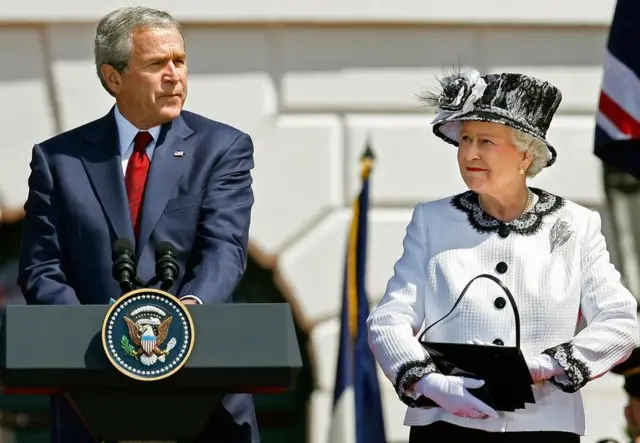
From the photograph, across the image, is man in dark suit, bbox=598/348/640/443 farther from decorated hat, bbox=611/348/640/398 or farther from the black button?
the black button

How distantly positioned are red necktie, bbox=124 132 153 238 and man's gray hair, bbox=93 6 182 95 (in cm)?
19

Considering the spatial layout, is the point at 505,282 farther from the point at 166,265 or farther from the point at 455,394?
the point at 166,265

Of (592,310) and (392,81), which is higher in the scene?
(592,310)

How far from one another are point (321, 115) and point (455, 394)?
4.00 m

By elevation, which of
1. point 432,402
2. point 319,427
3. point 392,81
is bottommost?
point 319,427

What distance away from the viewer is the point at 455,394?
4727mm

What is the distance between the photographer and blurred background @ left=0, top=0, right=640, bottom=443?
8.52 metres

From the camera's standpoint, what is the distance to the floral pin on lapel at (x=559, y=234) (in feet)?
16.3

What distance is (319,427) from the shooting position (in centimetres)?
855

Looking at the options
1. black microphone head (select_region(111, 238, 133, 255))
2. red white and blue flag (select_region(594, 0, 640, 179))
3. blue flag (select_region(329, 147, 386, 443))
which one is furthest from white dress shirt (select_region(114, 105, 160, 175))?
red white and blue flag (select_region(594, 0, 640, 179))

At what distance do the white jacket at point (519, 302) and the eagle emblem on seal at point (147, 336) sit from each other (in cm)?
65

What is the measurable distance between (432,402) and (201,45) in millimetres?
4039

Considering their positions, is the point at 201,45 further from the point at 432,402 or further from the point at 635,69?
the point at 432,402

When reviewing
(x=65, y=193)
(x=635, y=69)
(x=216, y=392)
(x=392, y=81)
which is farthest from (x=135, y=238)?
(x=392, y=81)
